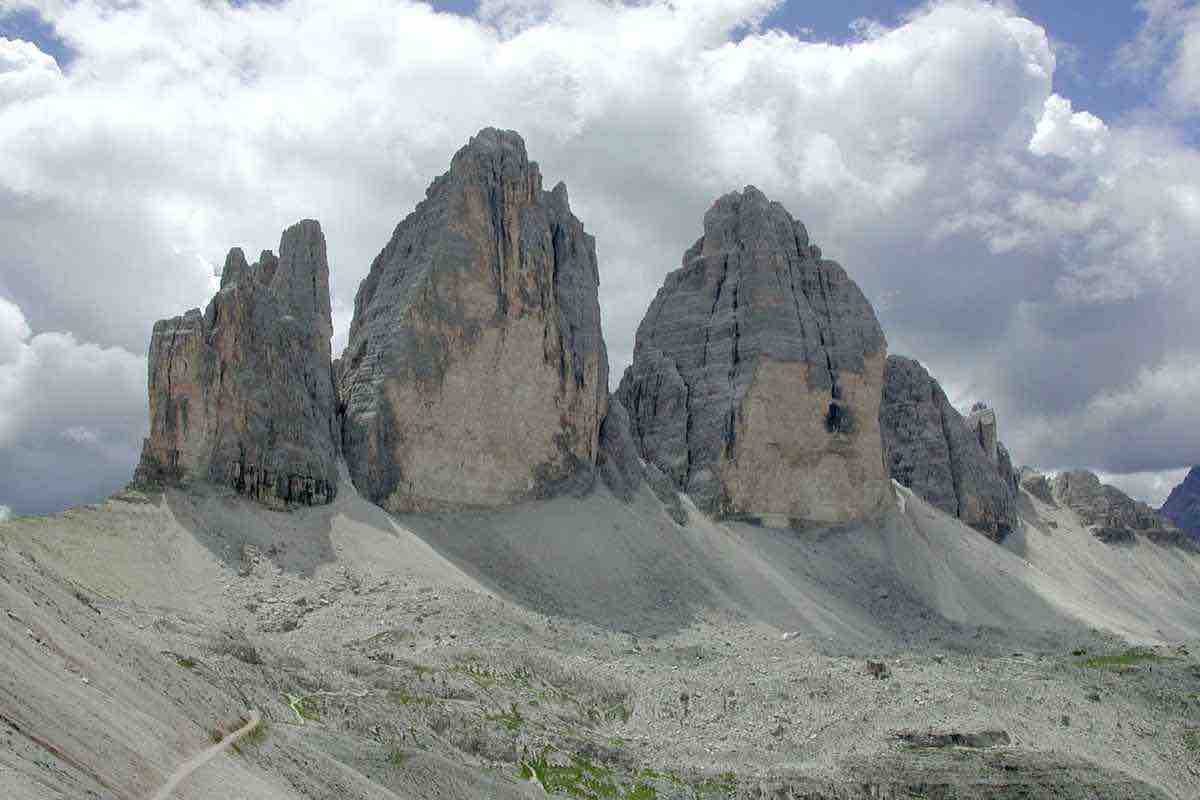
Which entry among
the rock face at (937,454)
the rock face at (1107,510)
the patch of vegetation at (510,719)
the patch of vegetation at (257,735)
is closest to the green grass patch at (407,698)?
the patch of vegetation at (510,719)

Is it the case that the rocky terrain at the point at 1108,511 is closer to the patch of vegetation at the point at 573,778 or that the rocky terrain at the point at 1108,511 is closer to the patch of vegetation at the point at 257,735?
the patch of vegetation at the point at 573,778

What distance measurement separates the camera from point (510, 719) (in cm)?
3081

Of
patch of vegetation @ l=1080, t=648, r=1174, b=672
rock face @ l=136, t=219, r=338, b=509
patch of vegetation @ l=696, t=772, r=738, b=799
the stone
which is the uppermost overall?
the stone

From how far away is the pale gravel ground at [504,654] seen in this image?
19359 millimetres

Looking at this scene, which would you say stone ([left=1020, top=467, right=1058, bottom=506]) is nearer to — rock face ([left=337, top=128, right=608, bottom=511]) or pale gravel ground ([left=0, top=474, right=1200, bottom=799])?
pale gravel ground ([left=0, top=474, right=1200, bottom=799])

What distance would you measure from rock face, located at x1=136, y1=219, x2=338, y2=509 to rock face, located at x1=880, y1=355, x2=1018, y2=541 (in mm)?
60905

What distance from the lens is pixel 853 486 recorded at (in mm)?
83688

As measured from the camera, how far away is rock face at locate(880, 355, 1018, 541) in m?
Result: 102

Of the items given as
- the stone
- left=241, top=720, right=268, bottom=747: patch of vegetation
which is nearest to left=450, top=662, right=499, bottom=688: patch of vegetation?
left=241, top=720, right=268, bottom=747: patch of vegetation

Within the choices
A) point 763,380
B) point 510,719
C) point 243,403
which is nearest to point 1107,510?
point 763,380

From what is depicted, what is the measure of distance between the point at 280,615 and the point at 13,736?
28052 mm

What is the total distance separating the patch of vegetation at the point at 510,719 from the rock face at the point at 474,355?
90.6 ft

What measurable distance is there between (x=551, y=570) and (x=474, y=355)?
13507 millimetres

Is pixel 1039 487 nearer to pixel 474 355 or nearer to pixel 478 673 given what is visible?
pixel 474 355
